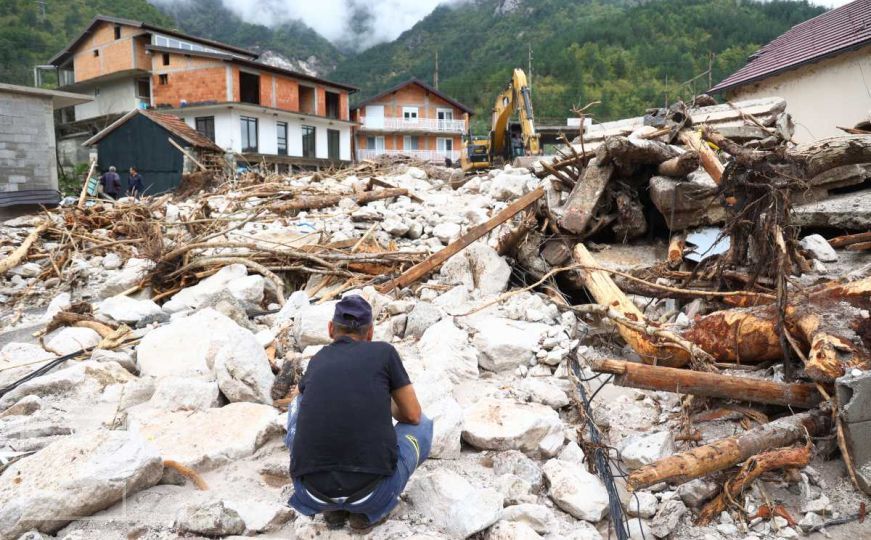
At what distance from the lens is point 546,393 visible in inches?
166

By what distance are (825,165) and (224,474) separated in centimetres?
650

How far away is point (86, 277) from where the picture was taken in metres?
8.10

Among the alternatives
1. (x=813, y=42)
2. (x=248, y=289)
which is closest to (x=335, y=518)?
(x=248, y=289)

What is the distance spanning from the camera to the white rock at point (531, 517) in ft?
9.09

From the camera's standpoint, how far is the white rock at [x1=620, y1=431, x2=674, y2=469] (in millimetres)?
3469

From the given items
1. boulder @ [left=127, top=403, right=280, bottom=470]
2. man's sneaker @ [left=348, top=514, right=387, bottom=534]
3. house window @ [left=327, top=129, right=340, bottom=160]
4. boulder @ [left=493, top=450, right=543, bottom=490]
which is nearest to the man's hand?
man's sneaker @ [left=348, top=514, right=387, bottom=534]

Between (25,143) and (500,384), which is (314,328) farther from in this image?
(25,143)

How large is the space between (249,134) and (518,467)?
93.3 feet

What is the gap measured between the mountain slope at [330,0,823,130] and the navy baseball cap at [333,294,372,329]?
95.8 feet

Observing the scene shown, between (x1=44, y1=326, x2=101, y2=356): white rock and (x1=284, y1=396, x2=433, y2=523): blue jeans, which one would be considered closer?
(x1=284, y1=396, x2=433, y2=523): blue jeans

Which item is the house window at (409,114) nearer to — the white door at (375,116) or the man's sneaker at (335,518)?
the white door at (375,116)

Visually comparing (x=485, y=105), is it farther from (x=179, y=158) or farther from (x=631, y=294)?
(x=631, y=294)

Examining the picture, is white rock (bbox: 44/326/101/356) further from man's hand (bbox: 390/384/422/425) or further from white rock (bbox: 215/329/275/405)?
man's hand (bbox: 390/384/422/425)

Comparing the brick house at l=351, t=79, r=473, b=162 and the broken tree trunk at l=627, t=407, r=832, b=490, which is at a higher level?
the brick house at l=351, t=79, r=473, b=162
